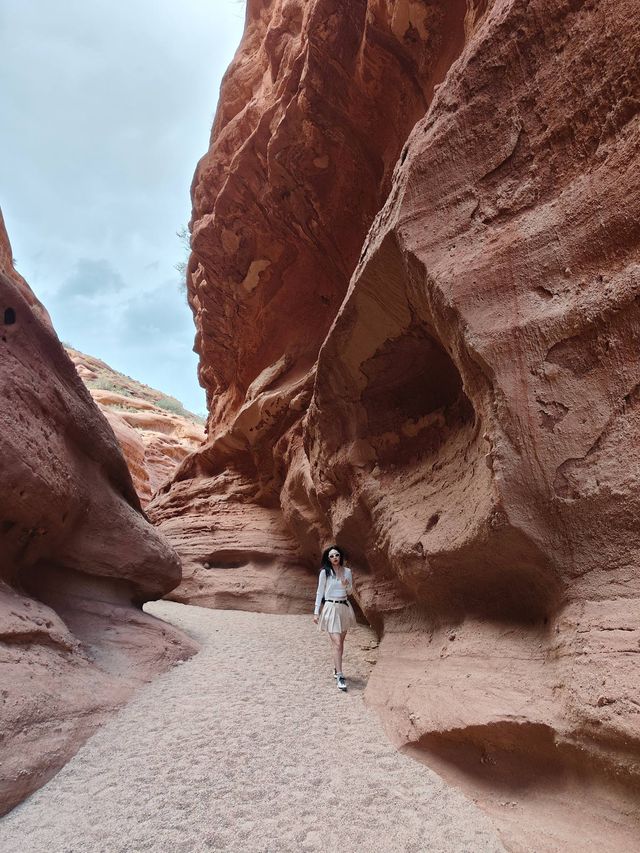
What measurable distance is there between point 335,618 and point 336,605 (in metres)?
0.12

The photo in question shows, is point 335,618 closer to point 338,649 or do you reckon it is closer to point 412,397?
point 338,649

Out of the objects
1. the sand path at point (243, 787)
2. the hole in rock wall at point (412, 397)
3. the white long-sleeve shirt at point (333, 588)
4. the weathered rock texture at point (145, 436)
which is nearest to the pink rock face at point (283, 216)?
the white long-sleeve shirt at point (333, 588)

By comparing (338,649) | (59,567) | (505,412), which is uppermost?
(505,412)

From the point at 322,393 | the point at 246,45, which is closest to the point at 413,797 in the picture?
the point at 322,393

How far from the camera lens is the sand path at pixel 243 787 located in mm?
2264

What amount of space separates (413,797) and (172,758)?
4.73ft

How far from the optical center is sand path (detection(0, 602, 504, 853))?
2264 millimetres

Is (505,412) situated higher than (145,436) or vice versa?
(145,436)

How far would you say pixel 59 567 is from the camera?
16.5 feet

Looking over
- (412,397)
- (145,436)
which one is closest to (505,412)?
(412,397)

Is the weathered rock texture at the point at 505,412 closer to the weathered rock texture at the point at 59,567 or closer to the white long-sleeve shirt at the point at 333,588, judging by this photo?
the white long-sleeve shirt at the point at 333,588

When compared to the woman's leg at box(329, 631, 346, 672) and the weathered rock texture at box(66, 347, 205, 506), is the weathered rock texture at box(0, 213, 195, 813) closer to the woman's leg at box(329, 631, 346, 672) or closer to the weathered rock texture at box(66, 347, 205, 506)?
the woman's leg at box(329, 631, 346, 672)

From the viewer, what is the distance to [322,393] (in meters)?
5.64

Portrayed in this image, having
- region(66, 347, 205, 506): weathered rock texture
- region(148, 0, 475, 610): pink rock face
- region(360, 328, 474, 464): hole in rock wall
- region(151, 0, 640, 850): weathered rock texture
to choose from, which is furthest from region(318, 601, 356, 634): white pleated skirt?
region(66, 347, 205, 506): weathered rock texture
